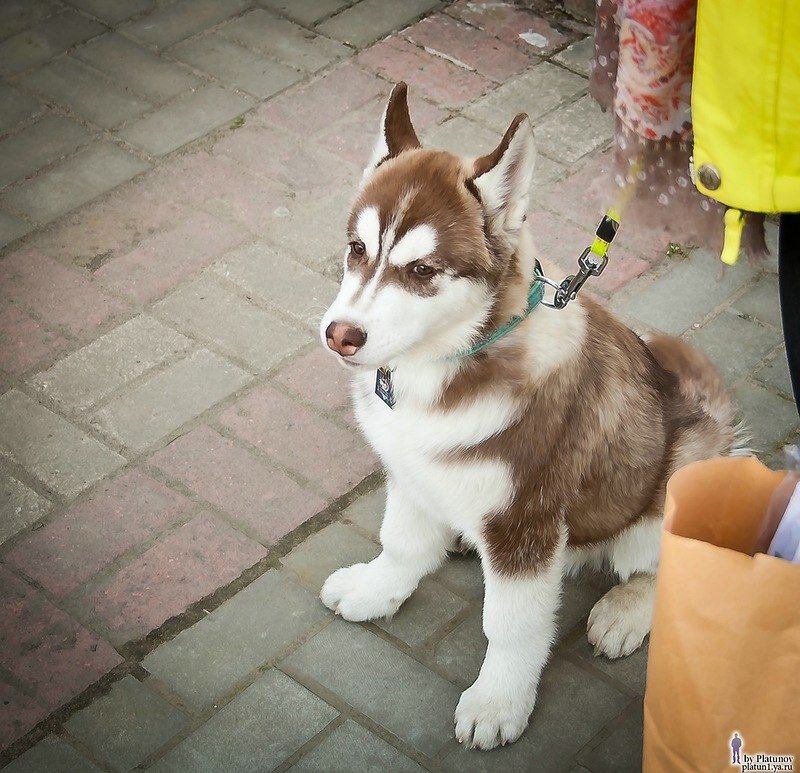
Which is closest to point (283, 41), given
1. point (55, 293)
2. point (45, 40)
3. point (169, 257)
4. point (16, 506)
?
point (45, 40)

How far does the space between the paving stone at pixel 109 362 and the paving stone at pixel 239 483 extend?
1.23ft

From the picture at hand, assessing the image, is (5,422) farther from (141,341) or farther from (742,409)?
(742,409)

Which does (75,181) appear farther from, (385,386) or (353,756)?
→ (353,756)

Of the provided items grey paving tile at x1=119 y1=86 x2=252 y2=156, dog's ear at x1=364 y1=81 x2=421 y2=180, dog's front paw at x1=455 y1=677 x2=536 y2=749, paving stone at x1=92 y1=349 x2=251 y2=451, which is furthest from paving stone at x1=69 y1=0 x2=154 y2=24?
dog's front paw at x1=455 y1=677 x2=536 y2=749

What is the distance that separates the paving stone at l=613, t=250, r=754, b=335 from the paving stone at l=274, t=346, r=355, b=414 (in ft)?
3.42

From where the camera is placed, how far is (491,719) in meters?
2.83

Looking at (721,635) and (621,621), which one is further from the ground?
(721,635)

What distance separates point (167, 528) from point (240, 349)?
31.7 inches

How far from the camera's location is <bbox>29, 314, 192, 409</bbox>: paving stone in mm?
3842

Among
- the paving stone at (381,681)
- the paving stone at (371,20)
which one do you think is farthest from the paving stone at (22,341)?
the paving stone at (371,20)

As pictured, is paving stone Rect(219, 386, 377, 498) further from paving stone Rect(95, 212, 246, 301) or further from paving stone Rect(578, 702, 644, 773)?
paving stone Rect(578, 702, 644, 773)

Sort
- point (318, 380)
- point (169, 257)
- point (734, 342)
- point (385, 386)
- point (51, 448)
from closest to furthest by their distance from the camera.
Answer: point (385, 386) < point (51, 448) < point (318, 380) < point (734, 342) < point (169, 257)

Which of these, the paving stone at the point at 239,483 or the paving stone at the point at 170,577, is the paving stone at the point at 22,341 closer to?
the paving stone at the point at 239,483

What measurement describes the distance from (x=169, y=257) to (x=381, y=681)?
2001 mm
